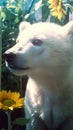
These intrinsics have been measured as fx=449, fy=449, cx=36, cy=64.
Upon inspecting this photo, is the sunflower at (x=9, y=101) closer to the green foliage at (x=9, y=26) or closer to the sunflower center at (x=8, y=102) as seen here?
the sunflower center at (x=8, y=102)

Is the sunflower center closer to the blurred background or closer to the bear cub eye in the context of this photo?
the bear cub eye

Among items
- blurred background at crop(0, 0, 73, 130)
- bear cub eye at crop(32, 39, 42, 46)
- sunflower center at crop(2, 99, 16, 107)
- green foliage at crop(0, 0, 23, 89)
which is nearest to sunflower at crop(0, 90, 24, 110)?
sunflower center at crop(2, 99, 16, 107)

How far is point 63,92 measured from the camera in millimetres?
1896

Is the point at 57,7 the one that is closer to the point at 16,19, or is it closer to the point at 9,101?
the point at 16,19

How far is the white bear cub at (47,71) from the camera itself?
1763mm

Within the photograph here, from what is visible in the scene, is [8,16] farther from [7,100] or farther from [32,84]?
[7,100]

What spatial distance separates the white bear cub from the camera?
176 cm

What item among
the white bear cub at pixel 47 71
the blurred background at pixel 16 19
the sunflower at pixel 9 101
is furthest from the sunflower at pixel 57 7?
the sunflower at pixel 9 101

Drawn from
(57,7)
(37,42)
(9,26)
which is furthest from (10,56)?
(9,26)

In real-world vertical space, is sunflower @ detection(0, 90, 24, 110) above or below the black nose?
below

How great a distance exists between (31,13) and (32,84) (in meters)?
0.86

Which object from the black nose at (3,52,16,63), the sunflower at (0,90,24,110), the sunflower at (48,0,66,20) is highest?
the black nose at (3,52,16,63)

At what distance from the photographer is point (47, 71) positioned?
72.1 inches

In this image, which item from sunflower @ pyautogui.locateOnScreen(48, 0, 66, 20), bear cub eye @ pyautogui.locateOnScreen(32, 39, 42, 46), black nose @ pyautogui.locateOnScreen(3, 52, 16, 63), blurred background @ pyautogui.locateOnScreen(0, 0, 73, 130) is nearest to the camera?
black nose @ pyautogui.locateOnScreen(3, 52, 16, 63)
